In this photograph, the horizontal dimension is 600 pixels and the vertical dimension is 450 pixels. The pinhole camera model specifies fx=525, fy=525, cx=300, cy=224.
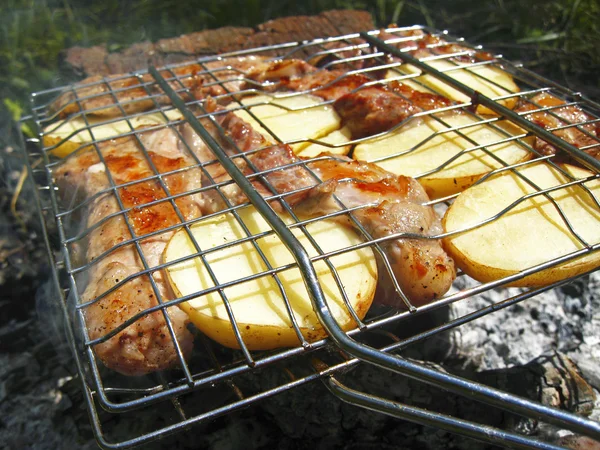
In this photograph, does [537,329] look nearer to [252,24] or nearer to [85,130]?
[85,130]

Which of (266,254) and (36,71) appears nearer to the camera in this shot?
(266,254)

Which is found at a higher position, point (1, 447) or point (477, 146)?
point (477, 146)

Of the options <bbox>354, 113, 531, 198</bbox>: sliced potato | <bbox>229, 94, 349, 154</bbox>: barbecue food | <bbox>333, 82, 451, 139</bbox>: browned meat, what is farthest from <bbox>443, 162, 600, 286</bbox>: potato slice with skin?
<bbox>229, 94, 349, 154</bbox>: barbecue food

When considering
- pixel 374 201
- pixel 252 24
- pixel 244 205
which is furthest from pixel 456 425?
pixel 252 24

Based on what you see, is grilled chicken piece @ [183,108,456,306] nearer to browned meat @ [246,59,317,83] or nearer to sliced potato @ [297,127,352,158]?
sliced potato @ [297,127,352,158]

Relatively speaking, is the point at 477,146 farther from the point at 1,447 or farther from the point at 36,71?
the point at 36,71

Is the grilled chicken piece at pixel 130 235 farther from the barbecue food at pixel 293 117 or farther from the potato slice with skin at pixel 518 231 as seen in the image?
the potato slice with skin at pixel 518 231


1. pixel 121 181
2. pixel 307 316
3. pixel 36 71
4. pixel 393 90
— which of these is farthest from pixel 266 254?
pixel 36 71
